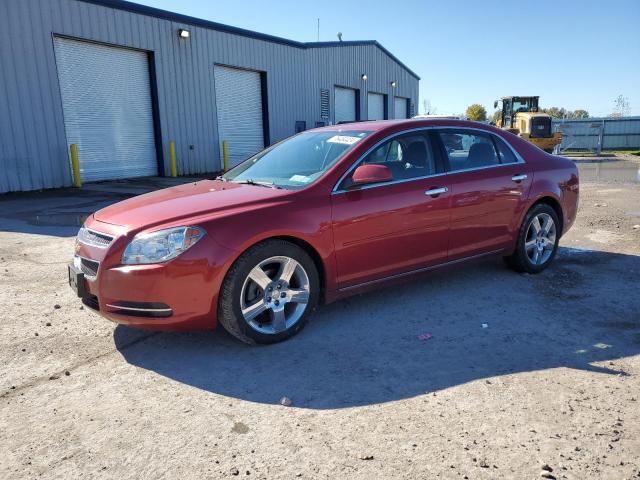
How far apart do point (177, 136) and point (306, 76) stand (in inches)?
332

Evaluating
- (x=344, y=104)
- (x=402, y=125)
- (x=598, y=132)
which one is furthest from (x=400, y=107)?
(x=402, y=125)

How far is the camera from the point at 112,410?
9.43ft

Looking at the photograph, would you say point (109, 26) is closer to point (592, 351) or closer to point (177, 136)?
point (177, 136)

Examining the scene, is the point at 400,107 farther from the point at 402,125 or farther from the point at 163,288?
the point at 163,288

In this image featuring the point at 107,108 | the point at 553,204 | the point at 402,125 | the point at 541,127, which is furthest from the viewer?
the point at 541,127

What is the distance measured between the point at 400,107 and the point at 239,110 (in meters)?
16.6

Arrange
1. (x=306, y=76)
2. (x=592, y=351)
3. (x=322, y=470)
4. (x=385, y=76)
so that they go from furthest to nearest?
(x=385, y=76), (x=306, y=76), (x=592, y=351), (x=322, y=470)

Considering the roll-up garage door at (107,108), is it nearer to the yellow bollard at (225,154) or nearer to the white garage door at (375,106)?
the yellow bollard at (225,154)

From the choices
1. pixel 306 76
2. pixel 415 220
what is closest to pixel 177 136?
pixel 306 76

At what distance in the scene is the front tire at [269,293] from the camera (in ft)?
11.4

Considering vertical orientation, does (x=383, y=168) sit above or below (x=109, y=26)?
below

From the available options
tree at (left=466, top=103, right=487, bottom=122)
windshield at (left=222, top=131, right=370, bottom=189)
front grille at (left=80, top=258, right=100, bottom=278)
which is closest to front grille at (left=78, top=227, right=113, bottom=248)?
front grille at (left=80, top=258, right=100, bottom=278)

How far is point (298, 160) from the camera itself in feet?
14.8

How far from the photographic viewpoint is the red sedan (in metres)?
3.35
